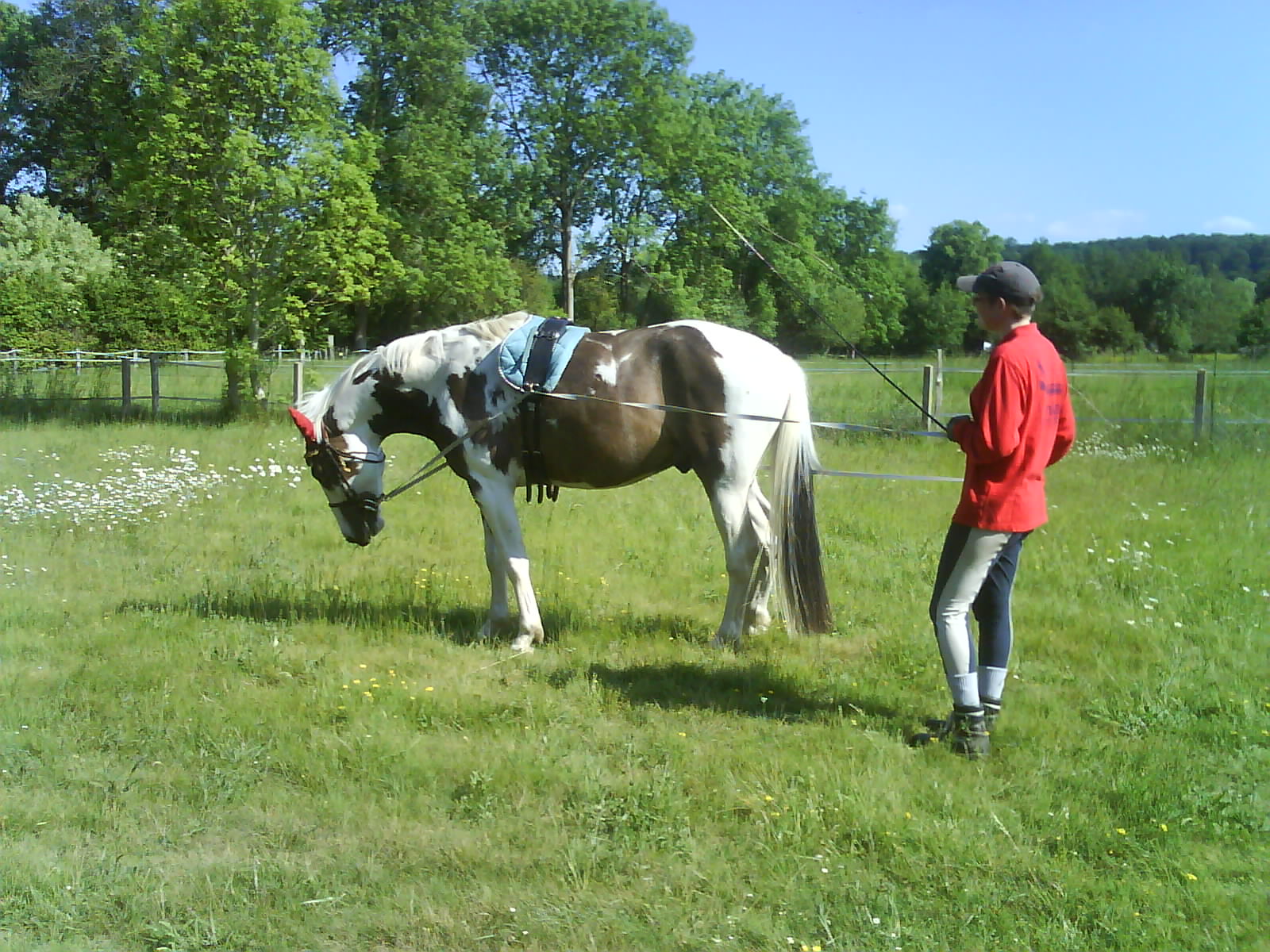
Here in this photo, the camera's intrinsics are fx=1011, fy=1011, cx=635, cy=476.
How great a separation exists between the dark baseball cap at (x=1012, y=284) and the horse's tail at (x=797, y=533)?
76.6 inches

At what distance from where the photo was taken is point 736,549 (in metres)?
6.14

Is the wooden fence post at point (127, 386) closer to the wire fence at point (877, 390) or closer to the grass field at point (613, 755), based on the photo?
the wire fence at point (877, 390)

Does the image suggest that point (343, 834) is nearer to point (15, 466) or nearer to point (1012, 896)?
point (1012, 896)

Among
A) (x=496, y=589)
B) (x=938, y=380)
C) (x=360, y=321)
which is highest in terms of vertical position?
(x=360, y=321)

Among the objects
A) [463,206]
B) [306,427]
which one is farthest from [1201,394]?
[463,206]

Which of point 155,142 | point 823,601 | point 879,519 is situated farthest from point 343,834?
point 155,142

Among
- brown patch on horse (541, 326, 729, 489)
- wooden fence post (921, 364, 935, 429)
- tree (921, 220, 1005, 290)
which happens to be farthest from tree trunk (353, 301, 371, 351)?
brown patch on horse (541, 326, 729, 489)

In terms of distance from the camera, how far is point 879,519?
9.68m

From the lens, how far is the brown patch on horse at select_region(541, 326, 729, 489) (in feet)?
19.9

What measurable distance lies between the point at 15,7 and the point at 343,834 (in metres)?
51.5

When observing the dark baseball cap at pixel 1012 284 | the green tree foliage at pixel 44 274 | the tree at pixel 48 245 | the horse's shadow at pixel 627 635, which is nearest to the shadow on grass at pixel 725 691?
the horse's shadow at pixel 627 635

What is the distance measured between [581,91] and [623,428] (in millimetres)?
23770

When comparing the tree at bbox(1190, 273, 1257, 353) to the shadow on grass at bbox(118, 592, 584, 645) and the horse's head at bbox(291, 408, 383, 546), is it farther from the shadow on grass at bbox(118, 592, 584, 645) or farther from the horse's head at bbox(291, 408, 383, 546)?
the horse's head at bbox(291, 408, 383, 546)

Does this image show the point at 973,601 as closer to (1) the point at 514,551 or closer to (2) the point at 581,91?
(1) the point at 514,551
